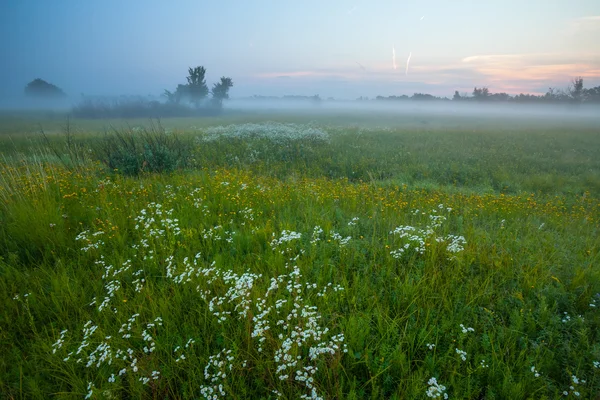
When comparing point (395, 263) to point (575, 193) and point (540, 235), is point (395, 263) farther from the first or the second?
point (575, 193)

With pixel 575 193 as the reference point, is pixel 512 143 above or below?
above

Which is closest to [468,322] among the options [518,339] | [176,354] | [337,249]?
[518,339]

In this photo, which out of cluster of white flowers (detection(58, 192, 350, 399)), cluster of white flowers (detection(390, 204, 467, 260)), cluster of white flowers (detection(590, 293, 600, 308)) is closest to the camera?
cluster of white flowers (detection(58, 192, 350, 399))

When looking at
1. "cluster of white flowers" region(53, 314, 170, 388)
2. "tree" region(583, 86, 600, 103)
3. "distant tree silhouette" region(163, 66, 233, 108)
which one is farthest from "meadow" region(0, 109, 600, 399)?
"tree" region(583, 86, 600, 103)

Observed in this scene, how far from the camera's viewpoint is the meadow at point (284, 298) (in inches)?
104

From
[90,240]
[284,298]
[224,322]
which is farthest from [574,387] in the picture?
[90,240]

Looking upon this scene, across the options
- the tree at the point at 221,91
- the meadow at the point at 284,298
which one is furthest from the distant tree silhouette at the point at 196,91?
the meadow at the point at 284,298

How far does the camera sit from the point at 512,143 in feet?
69.9

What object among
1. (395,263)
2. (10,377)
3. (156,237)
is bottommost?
(10,377)

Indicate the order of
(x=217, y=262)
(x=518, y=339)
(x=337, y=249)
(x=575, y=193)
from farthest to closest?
(x=575, y=193)
(x=337, y=249)
(x=217, y=262)
(x=518, y=339)

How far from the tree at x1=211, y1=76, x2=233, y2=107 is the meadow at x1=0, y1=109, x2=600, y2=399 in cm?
6232

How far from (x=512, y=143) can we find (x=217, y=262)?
23.6 m

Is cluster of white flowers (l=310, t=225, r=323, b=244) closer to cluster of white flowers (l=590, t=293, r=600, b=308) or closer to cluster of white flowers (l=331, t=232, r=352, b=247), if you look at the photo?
cluster of white flowers (l=331, t=232, r=352, b=247)

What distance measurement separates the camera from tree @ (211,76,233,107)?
65125mm
